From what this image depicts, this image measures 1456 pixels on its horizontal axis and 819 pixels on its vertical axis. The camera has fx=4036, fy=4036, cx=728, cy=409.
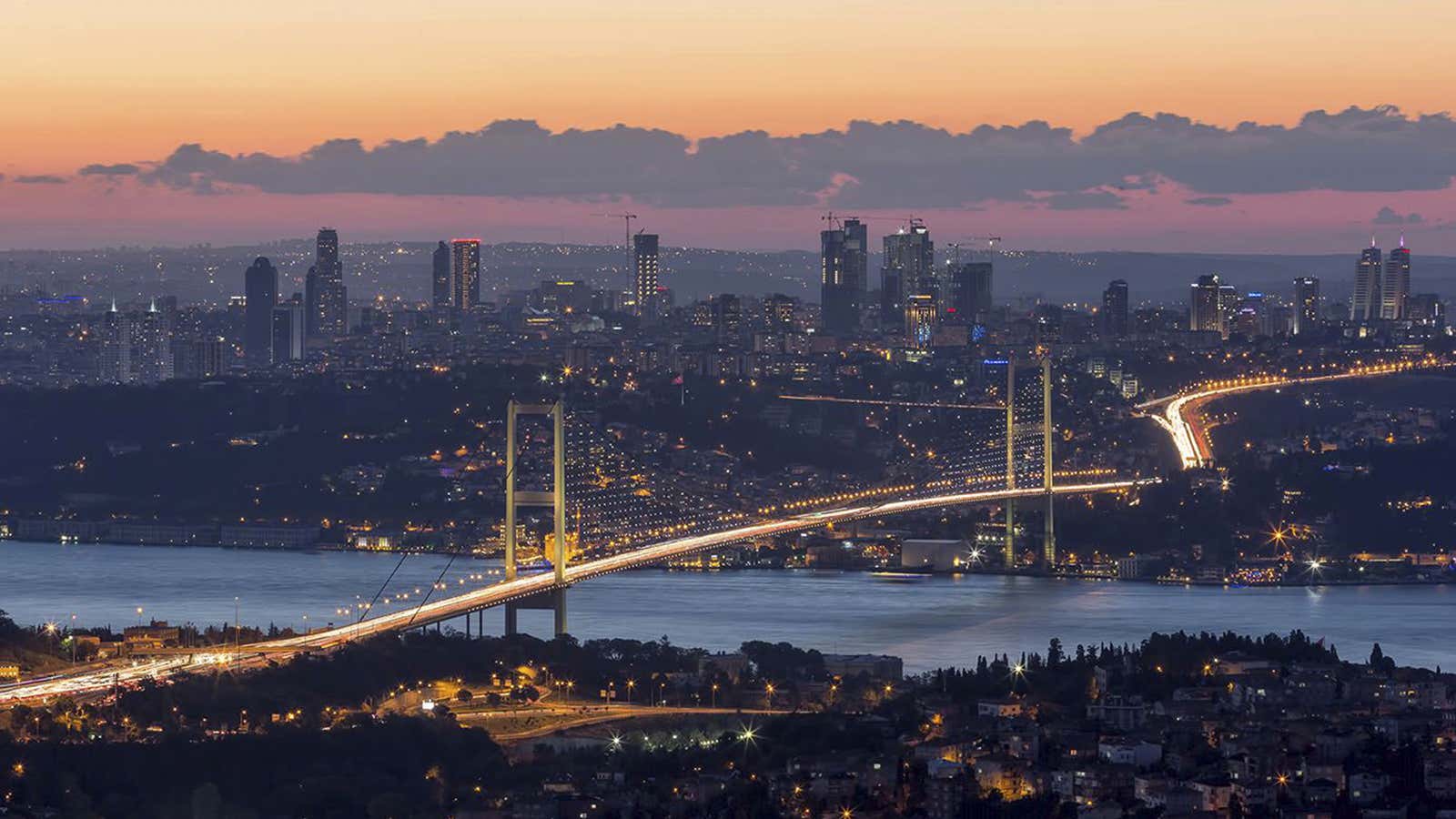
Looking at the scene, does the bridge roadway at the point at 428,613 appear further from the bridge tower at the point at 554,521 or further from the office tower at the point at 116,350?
the office tower at the point at 116,350

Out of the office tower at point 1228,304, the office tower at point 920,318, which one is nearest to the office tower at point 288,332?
the office tower at point 920,318

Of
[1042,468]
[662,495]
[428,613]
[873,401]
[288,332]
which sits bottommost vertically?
[428,613]

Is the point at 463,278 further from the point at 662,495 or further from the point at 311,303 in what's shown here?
the point at 662,495

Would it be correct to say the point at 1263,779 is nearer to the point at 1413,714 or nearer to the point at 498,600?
the point at 1413,714

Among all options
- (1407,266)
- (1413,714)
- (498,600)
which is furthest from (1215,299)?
(1413,714)

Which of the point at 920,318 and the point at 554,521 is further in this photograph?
the point at 920,318

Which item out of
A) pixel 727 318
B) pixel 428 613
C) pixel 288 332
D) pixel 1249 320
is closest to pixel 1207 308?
pixel 1249 320

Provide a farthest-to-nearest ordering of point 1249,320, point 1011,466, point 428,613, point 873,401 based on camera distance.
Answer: point 1249,320 → point 873,401 → point 1011,466 → point 428,613
